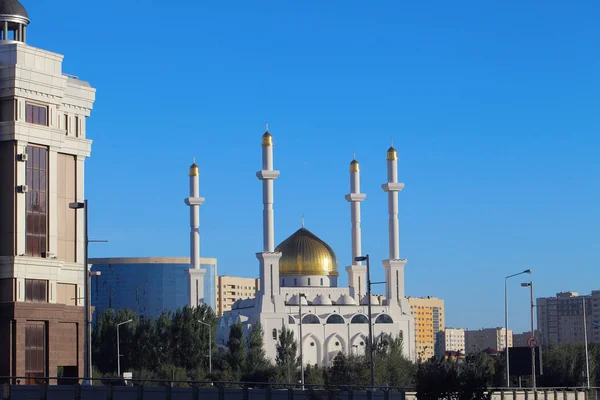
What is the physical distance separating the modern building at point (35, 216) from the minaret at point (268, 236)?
6217 cm

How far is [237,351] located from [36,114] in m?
51.1

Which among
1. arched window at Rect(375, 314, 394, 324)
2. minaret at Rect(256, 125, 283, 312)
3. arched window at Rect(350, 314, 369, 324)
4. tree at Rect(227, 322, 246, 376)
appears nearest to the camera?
tree at Rect(227, 322, 246, 376)

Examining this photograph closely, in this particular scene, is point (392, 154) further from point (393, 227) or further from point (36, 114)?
point (36, 114)

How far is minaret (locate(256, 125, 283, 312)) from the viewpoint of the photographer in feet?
375

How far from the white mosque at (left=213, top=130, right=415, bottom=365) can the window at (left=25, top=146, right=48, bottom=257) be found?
64.7 metres

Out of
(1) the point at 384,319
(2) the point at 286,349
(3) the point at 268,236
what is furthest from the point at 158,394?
(1) the point at 384,319

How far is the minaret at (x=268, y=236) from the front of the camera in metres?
114

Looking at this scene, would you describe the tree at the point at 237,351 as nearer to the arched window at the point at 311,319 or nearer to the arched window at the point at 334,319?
the arched window at the point at 311,319

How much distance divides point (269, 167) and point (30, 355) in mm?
67590

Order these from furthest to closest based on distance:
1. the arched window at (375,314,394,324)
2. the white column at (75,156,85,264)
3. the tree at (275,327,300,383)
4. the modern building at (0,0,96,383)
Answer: the arched window at (375,314,394,324) → the tree at (275,327,300,383) → the white column at (75,156,85,264) → the modern building at (0,0,96,383)

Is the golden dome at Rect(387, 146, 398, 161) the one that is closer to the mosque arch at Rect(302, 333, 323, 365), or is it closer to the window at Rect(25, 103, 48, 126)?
the mosque arch at Rect(302, 333, 323, 365)

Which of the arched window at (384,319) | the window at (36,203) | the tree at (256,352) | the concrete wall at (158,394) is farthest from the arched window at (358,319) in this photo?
the concrete wall at (158,394)

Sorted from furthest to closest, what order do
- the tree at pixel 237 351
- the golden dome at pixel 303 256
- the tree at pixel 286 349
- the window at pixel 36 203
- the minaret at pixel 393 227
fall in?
the golden dome at pixel 303 256
the minaret at pixel 393 227
the tree at pixel 286 349
the tree at pixel 237 351
the window at pixel 36 203

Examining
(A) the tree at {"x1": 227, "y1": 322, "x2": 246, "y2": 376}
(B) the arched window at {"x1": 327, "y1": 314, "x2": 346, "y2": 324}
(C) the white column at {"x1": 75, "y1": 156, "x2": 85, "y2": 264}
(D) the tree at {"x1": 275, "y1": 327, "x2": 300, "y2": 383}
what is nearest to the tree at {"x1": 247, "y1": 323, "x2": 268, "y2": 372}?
(A) the tree at {"x1": 227, "y1": 322, "x2": 246, "y2": 376}
